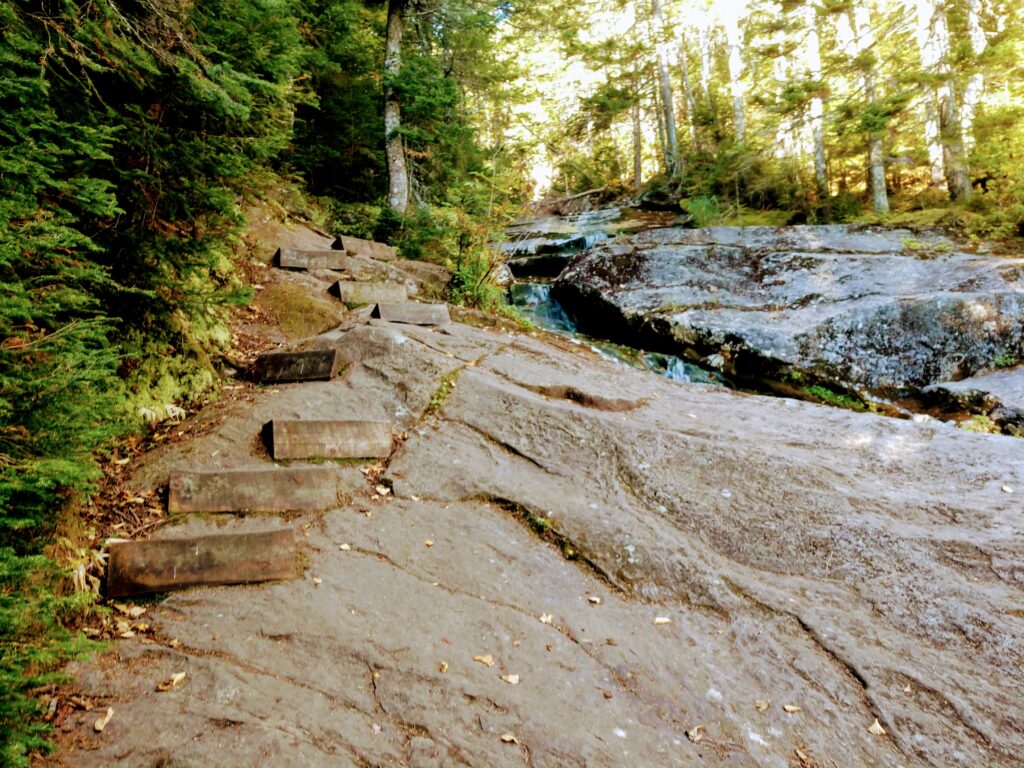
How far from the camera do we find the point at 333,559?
324 cm

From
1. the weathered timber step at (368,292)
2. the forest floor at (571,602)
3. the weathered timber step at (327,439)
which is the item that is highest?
the weathered timber step at (368,292)

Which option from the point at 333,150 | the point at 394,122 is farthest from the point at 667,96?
the point at 333,150

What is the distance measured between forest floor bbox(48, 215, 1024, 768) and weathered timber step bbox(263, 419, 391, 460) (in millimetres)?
177

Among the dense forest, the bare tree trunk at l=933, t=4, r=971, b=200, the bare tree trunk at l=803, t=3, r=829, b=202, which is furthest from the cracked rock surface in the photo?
the bare tree trunk at l=803, t=3, r=829, b=202

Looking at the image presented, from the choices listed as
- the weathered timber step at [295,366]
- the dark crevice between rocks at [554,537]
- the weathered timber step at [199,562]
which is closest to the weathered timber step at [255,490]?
the weathered timber step at [199,562]

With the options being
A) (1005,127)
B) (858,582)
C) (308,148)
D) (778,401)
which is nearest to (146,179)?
(858,582)

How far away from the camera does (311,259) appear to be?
27.0 ft

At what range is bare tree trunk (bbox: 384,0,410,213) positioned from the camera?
11547mm

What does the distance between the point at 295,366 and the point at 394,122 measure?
8.49m

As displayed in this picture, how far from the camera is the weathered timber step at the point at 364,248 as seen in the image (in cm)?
928

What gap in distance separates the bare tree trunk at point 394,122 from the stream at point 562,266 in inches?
97.5

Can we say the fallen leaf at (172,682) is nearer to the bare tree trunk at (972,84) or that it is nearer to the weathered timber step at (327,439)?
the weathered timber step at (327,439)

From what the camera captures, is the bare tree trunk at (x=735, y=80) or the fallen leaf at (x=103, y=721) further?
the bare tree trunk at (x=735, y=80)

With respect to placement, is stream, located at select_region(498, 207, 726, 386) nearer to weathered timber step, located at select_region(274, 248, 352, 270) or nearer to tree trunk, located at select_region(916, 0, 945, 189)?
weathered timber step, located at select_region(274, 248, 352, 270)
